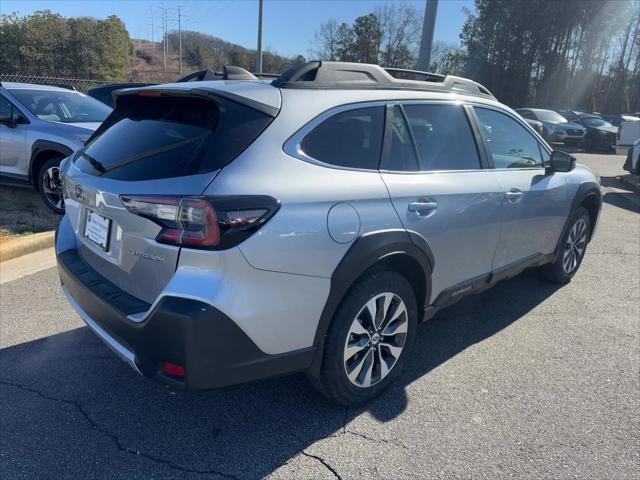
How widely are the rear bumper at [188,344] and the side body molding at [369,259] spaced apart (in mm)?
170

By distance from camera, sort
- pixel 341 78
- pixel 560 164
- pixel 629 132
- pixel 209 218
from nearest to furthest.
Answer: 1. pixel 209 218
2. pixel 341 78
3. pixel 560 164
4. pixel 629 132

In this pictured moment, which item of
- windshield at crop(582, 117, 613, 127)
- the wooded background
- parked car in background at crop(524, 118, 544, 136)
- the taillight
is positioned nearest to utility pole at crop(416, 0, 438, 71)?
the taillight

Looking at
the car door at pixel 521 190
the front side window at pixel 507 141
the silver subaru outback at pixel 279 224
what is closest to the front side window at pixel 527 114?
the car door at pixel 521 190

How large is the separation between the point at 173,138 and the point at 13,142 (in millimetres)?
5286

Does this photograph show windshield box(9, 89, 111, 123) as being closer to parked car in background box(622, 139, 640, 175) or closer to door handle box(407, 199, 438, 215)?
door handle box(407, 199, 438, 215)

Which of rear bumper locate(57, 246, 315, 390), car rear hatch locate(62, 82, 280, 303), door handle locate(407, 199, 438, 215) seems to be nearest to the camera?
rear bumper locate(57, 246, 315, 390)

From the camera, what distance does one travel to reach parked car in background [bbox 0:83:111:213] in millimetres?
6496

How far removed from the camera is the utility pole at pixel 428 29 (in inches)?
423

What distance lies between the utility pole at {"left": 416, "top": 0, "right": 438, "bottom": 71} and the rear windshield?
30.7 ft

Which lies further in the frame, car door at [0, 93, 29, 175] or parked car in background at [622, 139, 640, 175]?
parked car in background at [622, 139, 640, 175]

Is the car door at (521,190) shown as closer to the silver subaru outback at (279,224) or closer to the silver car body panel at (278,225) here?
the silver subaru outback at (279,224)

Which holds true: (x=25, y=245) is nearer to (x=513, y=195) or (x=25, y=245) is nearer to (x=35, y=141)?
(x=35, y=141)

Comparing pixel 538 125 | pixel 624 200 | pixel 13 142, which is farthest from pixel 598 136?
pixel 13 142

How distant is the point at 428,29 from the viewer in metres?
11.0
